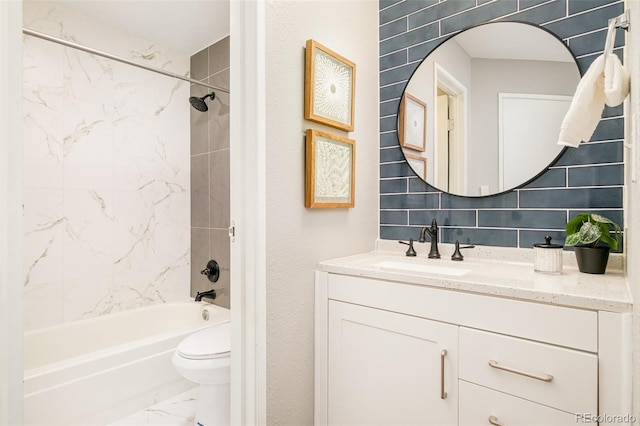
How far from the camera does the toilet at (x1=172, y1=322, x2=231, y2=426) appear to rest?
1670mm

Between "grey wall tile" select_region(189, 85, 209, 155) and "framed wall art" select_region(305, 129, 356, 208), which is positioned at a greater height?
"grey wall tile" select_region(189, 85, 209, 155)

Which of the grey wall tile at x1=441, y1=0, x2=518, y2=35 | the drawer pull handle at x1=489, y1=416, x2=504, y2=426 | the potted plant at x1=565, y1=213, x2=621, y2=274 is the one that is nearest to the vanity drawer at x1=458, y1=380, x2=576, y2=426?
the drawer pull handle at x1=489, y1=416, x2=504, y2=426

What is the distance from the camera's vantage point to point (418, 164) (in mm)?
1846

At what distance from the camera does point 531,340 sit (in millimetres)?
1017

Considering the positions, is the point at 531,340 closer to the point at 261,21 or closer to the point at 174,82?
the point at 261,21

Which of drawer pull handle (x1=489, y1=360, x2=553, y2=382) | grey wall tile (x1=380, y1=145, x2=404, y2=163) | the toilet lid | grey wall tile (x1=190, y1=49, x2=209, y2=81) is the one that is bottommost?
the toilet lid

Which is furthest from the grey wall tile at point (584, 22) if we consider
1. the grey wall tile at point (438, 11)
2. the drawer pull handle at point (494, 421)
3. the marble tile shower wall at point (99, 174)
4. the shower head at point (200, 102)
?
the marble tile shower wall at point (99, 174)

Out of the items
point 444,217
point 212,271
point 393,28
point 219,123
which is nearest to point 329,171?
point 444,217

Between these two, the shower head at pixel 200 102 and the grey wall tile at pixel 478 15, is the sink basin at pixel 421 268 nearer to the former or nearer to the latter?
the grey wall tile at pixel 478 15

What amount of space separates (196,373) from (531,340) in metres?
1.46

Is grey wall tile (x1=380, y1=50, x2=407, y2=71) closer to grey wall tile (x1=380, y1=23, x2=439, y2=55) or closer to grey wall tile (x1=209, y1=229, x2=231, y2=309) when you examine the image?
grey wall tile (x1=380, y1=23, x2=439, y2=55)

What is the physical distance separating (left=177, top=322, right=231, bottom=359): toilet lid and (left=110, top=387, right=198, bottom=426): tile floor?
1.58 feet

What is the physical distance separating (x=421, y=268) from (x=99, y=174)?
2.28 m

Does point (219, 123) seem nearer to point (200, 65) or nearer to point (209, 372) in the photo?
point (200, 65)
